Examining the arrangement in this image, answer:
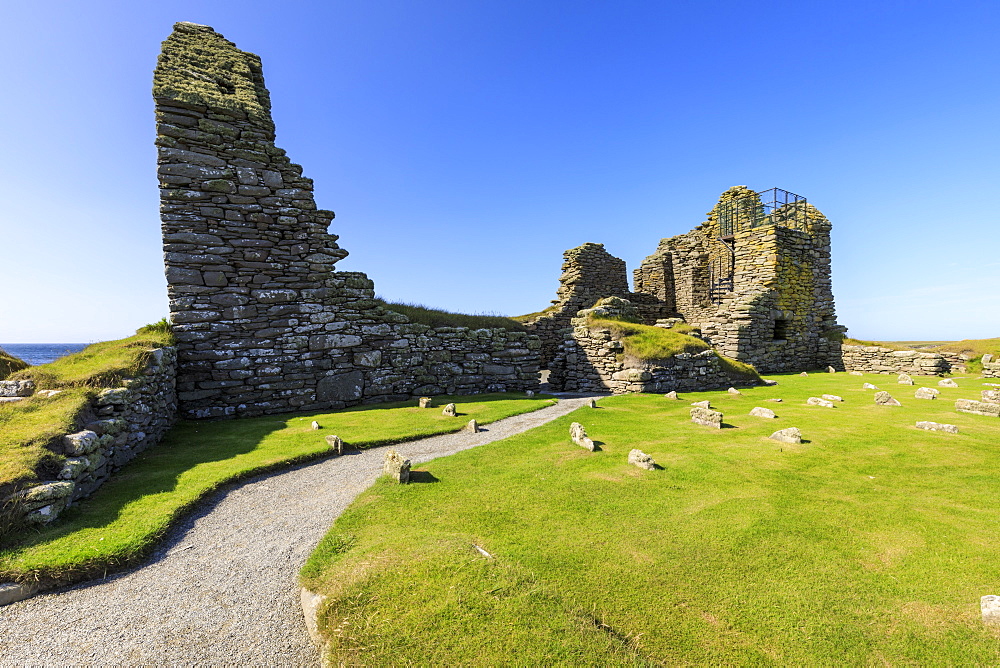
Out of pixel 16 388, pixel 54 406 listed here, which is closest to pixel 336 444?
pixel 54 406

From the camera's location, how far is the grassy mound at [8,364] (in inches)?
274

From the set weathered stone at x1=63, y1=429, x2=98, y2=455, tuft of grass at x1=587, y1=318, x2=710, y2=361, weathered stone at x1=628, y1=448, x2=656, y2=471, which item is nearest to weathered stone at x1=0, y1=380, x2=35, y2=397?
weathered stone at x1=63, y1=429, x2=98, y2=455

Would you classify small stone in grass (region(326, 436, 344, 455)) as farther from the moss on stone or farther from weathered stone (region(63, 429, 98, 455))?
the moss on stone

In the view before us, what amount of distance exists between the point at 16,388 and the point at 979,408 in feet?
59.7

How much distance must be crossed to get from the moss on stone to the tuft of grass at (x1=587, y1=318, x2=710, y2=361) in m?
13.0

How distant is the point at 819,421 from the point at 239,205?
14.9 m

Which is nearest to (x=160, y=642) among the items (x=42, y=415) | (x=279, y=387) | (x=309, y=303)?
(x=42, y=415)

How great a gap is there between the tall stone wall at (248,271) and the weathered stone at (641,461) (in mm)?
7840

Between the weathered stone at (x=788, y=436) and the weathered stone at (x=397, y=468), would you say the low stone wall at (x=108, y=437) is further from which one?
the weathered stone at (x=788, y=436)

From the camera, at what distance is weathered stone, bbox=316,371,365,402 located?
11.1 metres

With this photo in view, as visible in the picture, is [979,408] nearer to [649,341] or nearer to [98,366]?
[649,341]

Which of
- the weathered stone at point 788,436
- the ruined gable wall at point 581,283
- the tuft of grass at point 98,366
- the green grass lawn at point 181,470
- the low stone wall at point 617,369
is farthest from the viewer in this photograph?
the ruined gable wall at point 581,283

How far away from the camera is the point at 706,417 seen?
27.7ft

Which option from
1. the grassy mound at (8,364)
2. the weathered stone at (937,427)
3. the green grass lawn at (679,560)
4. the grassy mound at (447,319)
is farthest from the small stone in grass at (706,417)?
the grassy mound at (8,364)
